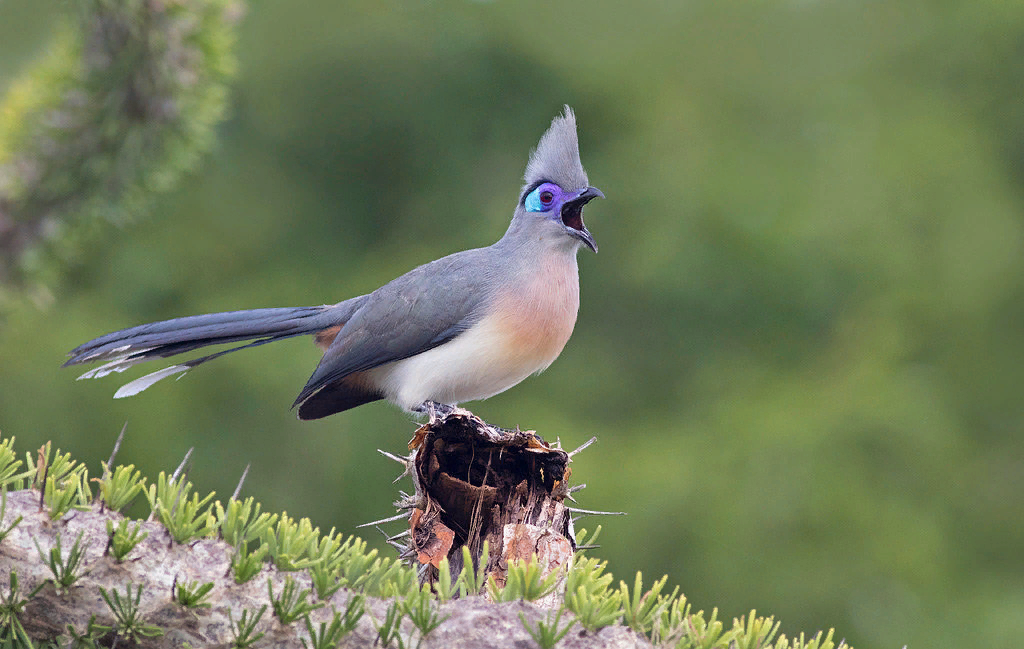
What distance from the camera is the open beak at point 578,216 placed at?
15.3ft

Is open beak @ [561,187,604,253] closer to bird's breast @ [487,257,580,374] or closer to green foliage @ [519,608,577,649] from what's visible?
bird's breast @ [487,257,580,374]

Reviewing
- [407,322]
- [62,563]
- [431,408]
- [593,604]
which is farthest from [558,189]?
[62,563]

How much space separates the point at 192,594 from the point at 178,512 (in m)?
0.22

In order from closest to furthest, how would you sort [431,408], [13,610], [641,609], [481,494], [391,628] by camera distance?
[13,610], [391,628], [641,609], [481,494], [431,408]

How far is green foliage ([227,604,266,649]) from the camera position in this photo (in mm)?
2105

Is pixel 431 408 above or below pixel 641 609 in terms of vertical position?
above

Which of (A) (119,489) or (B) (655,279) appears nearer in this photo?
(A) (119,489)

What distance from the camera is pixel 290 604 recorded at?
84.7 inches

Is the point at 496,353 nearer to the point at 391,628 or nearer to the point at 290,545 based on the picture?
the point at 290,545

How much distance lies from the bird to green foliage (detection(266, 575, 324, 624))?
2238 millimetres

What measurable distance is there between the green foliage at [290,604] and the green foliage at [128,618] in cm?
24

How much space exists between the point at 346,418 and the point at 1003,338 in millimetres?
6168

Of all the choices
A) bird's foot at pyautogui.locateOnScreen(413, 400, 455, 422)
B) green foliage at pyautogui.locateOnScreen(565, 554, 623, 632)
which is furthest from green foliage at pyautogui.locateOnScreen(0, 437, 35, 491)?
bird's foot at pyautogui.locateOnScreen(413, 400, 455, 422)

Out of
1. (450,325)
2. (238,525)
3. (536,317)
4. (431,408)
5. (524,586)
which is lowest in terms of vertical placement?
(238,525)
